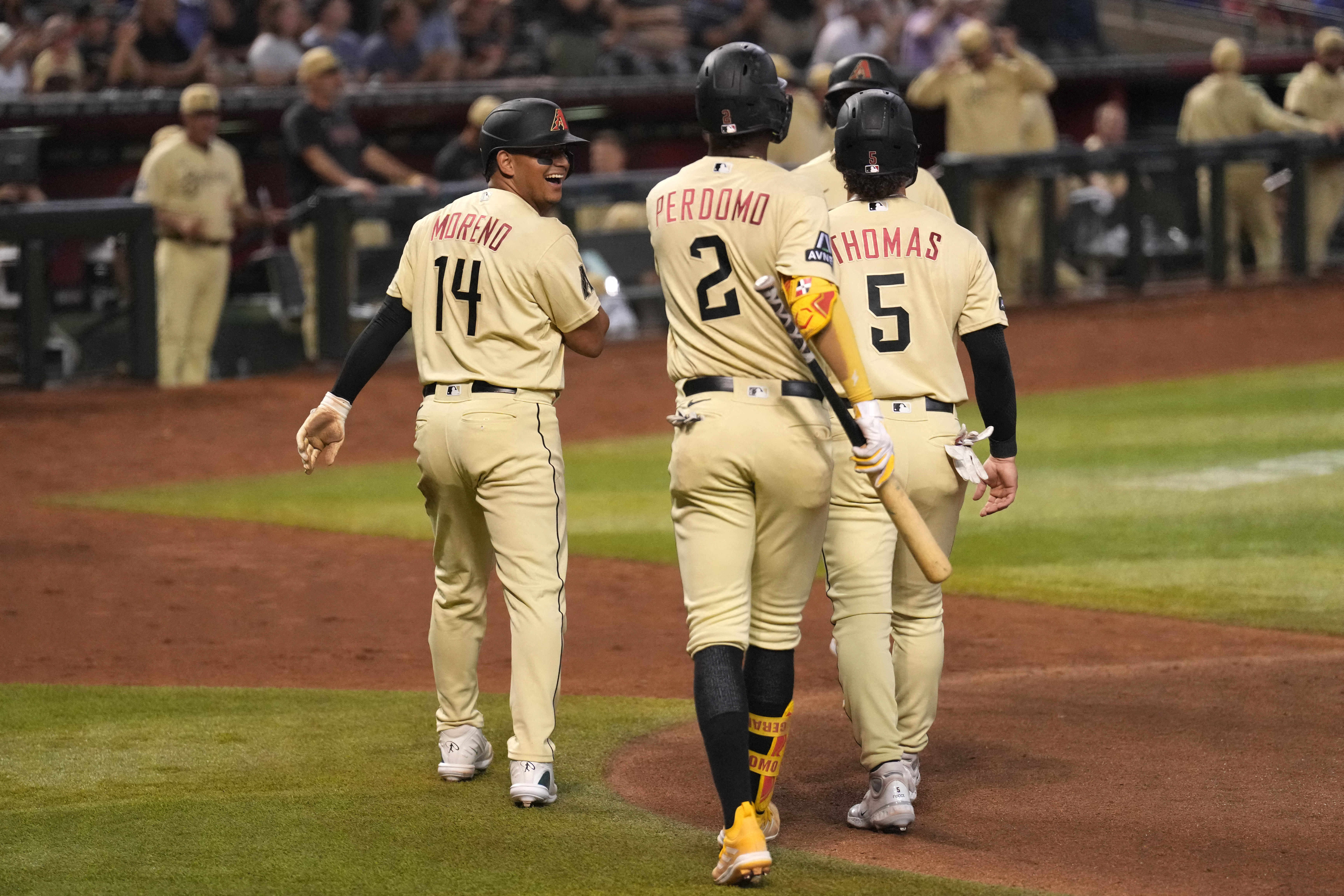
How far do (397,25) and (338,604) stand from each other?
33.6ft

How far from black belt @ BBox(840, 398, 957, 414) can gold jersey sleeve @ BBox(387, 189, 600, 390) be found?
967mm

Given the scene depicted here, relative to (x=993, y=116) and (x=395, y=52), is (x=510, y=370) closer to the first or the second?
(x=395, y=52)

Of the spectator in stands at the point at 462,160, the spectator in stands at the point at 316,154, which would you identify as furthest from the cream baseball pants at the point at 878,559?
the spectator in stands at the point at 462,160

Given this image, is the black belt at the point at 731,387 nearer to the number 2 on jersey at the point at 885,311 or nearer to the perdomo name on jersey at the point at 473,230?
the number 2 on jersey at the point at 885,311

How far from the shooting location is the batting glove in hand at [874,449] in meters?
4.45

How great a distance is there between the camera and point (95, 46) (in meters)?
15.9

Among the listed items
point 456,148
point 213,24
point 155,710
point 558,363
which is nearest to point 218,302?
point 456,148

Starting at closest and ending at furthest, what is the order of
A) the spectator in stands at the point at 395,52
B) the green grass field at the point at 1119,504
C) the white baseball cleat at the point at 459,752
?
the white baseball cleat at the point at 459,752 → the green grass field at the point at 1119,504 → the spectator in stands at the point at 395,52

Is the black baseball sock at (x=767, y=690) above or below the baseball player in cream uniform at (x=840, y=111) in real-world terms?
below

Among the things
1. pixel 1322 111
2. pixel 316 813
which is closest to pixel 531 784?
pixel 316 813

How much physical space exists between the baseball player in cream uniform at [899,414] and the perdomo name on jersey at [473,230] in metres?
0.95

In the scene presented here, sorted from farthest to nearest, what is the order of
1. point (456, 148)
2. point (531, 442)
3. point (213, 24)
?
1. point (213, 24)
2. point (456, 148)
3. point (531, 442)

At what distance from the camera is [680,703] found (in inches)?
259

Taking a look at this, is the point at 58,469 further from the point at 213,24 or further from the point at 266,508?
the point at 213,24
